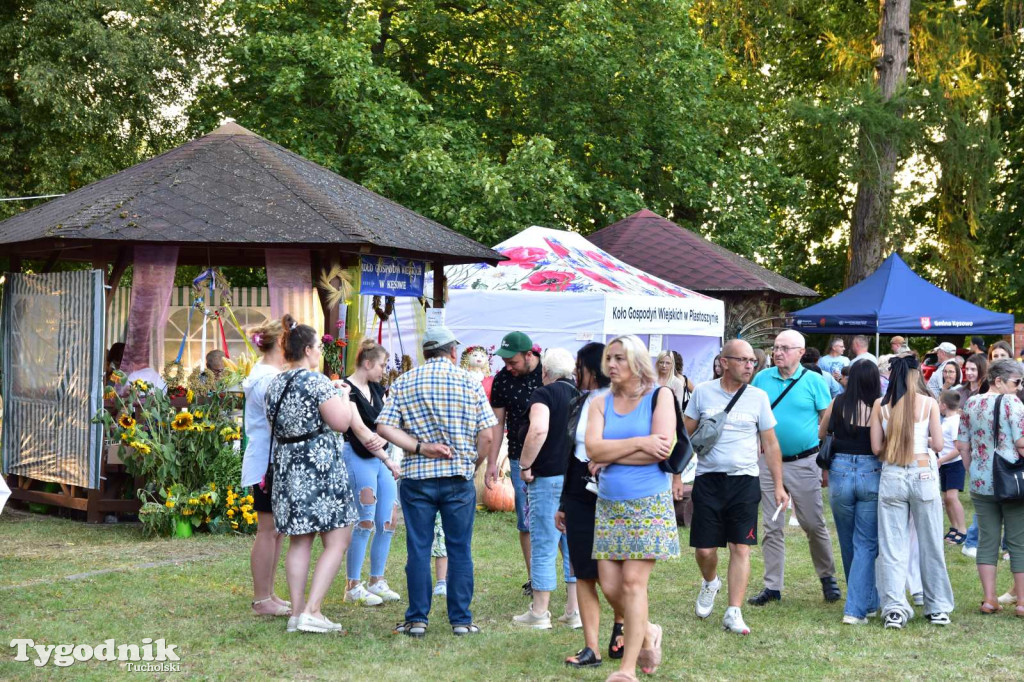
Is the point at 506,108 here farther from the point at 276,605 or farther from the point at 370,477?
the point at 276,605

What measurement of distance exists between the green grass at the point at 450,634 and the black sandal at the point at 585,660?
0.06 metres

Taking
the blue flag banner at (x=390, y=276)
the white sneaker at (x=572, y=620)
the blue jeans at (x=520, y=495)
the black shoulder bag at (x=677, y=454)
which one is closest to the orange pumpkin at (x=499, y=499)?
the blue flag banner at (x=390, y=276)

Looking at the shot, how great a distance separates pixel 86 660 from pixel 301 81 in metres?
15.7

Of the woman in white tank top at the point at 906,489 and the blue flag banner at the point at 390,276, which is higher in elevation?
the blue flag banner at the point at 390,276

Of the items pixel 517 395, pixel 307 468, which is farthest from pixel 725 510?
pixel 307 468

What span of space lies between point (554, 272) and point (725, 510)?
7400 millimetres

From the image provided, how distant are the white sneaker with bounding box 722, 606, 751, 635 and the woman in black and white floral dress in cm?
221

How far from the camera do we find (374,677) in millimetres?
5797

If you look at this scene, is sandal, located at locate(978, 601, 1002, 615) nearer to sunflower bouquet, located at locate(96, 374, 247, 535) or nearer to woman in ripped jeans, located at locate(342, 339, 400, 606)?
woman in ripped jeans, located at locate(342, 339, 400, 606)

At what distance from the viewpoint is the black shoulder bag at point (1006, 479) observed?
7371mm

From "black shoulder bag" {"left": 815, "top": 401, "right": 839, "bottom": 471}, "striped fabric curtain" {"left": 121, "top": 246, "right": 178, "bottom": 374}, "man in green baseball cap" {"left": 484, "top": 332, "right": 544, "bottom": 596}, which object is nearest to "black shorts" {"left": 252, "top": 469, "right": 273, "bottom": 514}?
"man in green baseball cap" {"left": 484, "top": 332, "right": 544, "bottom": 596}

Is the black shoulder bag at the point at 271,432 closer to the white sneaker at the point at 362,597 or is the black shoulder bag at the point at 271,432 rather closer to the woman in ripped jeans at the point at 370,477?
the woman in ripped jeans at the point at 370,477

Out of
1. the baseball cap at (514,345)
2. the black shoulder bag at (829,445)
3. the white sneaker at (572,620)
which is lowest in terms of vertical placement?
the white sneaker at (572,620)

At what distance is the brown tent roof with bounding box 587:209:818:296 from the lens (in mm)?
20688
